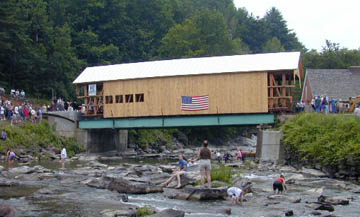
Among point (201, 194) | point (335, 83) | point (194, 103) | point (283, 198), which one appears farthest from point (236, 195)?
point (335, 83)

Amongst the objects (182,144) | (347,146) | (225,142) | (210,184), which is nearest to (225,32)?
(225,142)

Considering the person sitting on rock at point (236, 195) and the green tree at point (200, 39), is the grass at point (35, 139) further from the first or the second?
the green tree at point (200, 39)

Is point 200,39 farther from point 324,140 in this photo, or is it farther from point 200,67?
point 324,140

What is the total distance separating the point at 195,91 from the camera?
3753cm

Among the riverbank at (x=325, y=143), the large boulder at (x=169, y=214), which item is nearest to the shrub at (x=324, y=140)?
the riverbank at (x=325, y=143)

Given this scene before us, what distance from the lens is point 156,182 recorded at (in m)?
21.3

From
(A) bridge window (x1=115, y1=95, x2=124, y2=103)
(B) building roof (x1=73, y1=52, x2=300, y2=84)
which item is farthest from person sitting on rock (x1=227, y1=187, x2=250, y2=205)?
(A) bridge window (x1=115, y1=95, x2=124, y2=103)

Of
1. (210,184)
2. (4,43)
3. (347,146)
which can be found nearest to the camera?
(210,184)

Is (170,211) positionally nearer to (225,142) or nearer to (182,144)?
(182,144)

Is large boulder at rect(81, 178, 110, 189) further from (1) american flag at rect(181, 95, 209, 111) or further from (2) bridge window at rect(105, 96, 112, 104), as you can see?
(2) bridge window at rect(105, 96, 112, 104)

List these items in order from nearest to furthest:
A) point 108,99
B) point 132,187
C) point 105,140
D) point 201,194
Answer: point 201,194
point 132,187
point 108,99
point 105,140

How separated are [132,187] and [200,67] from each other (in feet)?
65.4

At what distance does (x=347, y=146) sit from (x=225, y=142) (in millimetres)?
39755

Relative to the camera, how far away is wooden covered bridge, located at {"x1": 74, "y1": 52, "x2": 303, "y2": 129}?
35531 millimetres
